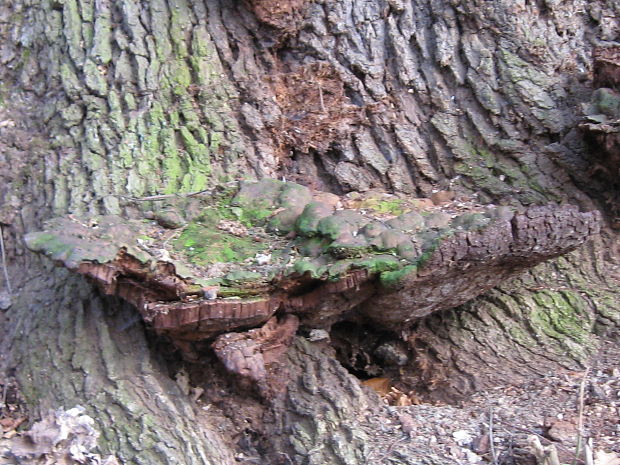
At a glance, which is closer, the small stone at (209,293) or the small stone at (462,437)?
the small stone at (209,293)

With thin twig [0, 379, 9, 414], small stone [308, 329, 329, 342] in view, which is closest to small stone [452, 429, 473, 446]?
small stone [308, 329, 329, 342]

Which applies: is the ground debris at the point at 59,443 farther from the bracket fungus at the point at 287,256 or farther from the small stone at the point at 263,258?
the small stone at the point at 263,258

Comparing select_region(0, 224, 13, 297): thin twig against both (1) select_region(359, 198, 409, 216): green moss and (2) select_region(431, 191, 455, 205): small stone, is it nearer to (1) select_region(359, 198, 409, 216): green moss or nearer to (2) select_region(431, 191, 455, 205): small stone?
(1) select_region(359, 198, 409, 216): green moss

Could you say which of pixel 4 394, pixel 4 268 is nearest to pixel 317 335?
pixel 4 394

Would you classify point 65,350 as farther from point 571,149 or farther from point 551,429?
point 571,149

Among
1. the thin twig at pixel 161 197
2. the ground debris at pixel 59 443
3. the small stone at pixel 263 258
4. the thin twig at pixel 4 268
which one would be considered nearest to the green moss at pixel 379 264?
the small stone at pixel 263 258

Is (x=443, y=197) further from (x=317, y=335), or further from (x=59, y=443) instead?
(x=59, y=443)
